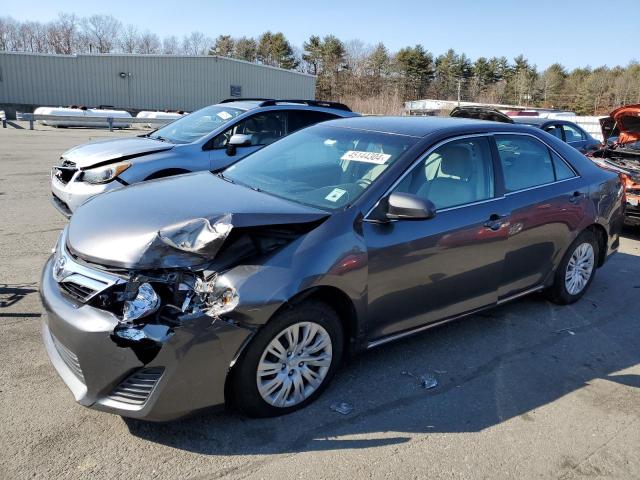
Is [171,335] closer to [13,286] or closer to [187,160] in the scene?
[13,286]

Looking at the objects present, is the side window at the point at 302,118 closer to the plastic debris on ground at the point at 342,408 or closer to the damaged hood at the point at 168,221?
the damaged hood at the point at 168,221

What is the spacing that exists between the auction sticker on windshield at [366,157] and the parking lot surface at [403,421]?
1439mm

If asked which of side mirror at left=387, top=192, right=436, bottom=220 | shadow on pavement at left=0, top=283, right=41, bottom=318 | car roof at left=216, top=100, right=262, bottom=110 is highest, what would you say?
car roof at left=216, top=100, right=262, bottom=110

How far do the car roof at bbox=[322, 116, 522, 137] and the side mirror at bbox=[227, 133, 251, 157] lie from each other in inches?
96.5

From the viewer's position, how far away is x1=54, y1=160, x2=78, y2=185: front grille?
6.32m

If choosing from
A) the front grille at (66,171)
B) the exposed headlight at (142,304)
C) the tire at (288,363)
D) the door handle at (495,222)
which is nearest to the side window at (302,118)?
the front grille at (66,171)

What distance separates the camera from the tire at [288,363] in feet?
9.41

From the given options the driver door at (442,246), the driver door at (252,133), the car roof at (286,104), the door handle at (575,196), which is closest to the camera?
the driver door at (442,246)

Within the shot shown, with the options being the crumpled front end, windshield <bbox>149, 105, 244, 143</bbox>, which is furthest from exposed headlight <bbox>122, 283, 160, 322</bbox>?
windshield <bbox>149, 105, 244, 143</bbox>

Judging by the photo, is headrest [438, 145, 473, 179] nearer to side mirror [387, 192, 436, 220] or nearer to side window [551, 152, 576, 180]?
side mirror [387, 192, 436, 220]

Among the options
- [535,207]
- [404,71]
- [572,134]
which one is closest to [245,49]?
[404,71]

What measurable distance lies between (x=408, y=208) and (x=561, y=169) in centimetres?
238

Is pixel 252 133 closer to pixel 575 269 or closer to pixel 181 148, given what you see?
pixel 181 148

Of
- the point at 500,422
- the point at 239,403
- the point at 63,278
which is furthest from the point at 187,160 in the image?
the point at 500,422
